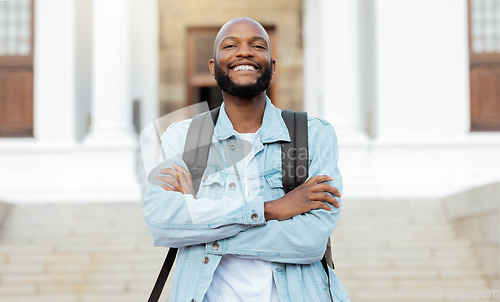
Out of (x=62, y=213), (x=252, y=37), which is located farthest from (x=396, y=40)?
(x=252, y=37)

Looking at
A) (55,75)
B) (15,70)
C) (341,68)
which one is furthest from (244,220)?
(15,70)

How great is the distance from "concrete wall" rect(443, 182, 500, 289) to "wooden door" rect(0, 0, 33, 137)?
7.89 m

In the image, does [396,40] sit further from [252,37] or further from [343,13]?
[252,37]

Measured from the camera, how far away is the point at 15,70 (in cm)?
1286

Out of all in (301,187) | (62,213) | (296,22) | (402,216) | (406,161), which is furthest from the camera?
(296,22)

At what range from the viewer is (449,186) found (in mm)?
11227

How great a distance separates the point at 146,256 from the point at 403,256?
304 centimetres

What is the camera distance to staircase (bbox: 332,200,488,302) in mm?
7566

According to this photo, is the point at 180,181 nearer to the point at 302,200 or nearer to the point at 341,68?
the point at 302,200

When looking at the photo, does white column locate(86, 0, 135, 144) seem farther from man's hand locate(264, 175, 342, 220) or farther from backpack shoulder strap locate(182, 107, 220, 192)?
man's hand locate(264, 175, 342, 220)

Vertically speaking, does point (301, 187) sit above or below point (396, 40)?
below

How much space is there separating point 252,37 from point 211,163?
477mm

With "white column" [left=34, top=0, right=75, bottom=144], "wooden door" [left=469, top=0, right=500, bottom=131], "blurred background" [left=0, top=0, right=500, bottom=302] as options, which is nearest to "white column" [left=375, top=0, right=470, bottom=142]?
"blurred background" [left=0, top=0, right=500, bottom=302]

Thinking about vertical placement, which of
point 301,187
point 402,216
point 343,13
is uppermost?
point 343,13
